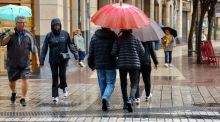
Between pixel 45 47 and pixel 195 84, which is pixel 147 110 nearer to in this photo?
pixel 45 47

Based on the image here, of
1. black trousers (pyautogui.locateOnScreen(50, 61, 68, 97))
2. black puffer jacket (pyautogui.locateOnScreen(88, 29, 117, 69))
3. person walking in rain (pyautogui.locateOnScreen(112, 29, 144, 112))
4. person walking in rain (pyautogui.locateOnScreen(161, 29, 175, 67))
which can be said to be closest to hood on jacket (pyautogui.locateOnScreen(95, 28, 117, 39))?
black puffer jacket (pyautogui.locateOnScreen(88, 29, 117, 69))

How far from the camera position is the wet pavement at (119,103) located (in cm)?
1036

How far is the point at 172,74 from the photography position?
1966 cm

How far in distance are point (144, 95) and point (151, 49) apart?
1559 millimetres

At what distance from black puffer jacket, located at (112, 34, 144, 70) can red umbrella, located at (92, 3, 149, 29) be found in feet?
1.24

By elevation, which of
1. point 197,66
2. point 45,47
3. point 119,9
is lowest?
point 197,66

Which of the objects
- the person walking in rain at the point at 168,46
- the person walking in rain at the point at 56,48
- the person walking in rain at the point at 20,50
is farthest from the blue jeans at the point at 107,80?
the person walking in rain at the point at 168,46

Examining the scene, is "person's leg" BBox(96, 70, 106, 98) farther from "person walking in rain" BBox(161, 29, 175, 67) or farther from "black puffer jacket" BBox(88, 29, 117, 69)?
"person walking in rain" BBox(161, 29, 175, 67)

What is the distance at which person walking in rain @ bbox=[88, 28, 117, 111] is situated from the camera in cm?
1090

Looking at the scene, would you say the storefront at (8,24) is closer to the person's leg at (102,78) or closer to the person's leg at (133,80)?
the person's leg at (102,78)

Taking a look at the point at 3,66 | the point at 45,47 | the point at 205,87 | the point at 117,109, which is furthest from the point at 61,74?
the point at 3,66

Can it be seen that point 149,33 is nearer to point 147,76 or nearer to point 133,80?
point 147,76

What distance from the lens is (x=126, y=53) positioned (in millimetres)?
10750

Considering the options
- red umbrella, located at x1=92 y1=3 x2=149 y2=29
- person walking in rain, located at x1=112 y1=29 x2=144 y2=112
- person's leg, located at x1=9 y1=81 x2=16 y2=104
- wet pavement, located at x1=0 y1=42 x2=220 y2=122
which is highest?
red umbrella, located at x1=92 y1=3 x2=149 y2=29
